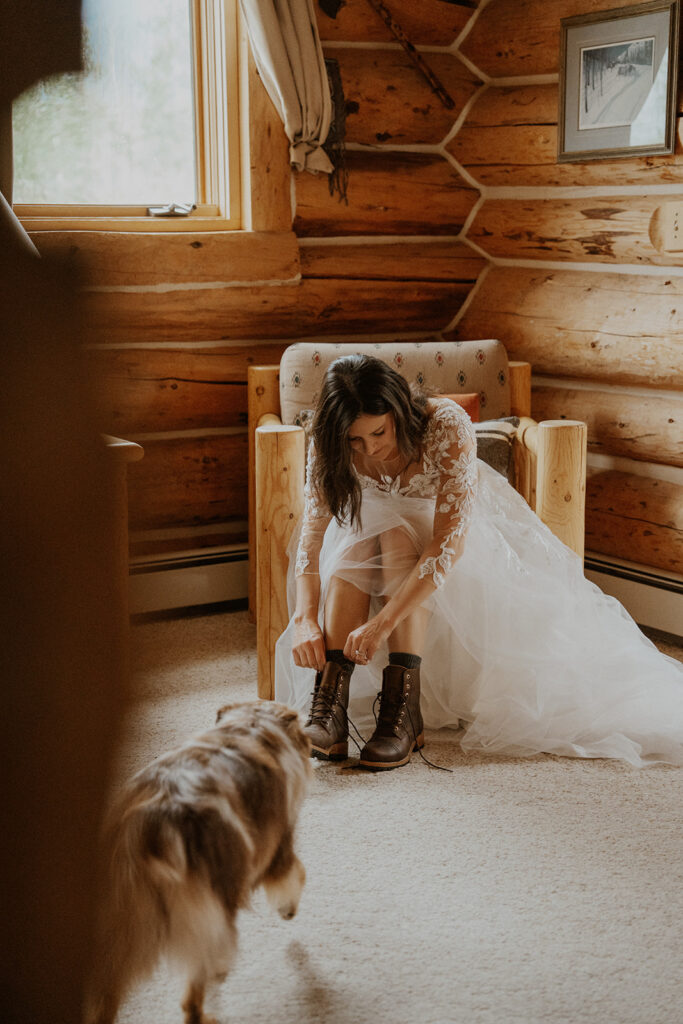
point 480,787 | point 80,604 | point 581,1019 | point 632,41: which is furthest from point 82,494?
point 632,41

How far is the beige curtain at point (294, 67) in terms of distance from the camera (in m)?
3.06

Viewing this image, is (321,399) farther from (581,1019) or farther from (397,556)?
(581,1019)

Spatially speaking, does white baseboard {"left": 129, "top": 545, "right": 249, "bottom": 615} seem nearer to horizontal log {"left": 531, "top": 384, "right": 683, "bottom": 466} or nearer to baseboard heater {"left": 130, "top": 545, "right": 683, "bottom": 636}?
baseboard heater {"left": 130, "top": 545, "right": 683, "bottom": 636}

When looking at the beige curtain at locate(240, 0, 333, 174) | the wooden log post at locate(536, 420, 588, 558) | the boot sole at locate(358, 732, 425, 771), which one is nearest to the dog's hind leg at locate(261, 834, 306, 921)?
the boot sole at locate(358, 732, 425, 771)

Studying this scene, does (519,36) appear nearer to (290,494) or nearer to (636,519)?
(636,519)

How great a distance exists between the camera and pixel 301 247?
3434 millimetres

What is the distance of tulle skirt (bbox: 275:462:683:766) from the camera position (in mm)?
2459

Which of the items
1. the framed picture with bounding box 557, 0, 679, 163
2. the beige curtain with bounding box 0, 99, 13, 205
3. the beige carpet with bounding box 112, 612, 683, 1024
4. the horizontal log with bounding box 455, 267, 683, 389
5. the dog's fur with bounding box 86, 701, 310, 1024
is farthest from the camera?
the horizontal log with bounding box 455, 267, 683, 389

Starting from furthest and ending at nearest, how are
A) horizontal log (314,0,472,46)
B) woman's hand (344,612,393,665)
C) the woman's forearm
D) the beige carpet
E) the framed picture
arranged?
horizontal log (314,0,472,46), the framed picture, the woman's forearm, woman's hand (344,612,393,665), the beige carpet

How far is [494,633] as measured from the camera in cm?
249

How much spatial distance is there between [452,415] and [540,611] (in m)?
0.54

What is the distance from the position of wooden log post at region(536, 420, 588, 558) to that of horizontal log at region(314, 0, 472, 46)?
152 cm

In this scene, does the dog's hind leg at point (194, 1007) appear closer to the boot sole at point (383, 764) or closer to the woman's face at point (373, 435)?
the boot sole at point (383, 764)

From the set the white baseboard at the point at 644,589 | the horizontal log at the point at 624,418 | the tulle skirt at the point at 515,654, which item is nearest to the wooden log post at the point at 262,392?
the tulle skirt at the point at 515,654
